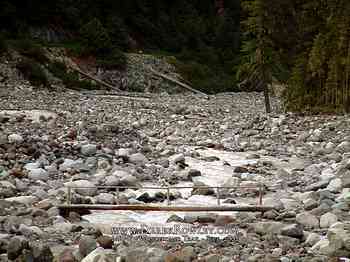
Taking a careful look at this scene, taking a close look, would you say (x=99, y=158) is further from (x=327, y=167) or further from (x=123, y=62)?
(x=123, y=62)

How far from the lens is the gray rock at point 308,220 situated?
6699 mm

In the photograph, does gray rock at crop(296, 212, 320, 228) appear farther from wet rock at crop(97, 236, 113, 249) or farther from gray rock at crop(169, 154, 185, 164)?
gray rock at crop(169, 154, 185, 164)

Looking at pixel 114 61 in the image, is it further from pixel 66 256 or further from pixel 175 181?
pixel 66 256

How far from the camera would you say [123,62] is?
42625 mm

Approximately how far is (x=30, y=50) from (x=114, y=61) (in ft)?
24.6

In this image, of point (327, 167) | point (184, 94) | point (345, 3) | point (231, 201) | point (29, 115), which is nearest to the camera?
point (231, 201)

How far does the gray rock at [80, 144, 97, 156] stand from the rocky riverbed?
0.13 ft

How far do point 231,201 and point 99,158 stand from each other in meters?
3.61

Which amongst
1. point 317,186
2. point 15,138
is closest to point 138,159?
point 15,138

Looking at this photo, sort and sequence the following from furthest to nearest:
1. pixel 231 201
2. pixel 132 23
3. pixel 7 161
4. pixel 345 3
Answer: pixel 132 23, pixel 345 3, pixel 7 161, pixel 231 201

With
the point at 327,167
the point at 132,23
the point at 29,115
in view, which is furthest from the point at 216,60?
the point at 327,167

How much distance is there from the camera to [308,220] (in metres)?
6.78

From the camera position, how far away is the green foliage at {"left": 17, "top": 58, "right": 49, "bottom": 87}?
107 ft

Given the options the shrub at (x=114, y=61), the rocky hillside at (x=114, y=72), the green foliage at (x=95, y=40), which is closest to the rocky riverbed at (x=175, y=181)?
the rocky hillside at (x=114, y=72)
